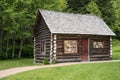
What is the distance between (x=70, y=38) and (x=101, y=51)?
4.22m

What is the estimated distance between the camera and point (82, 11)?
167 ft

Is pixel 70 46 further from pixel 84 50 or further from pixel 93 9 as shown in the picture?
pixel 93 9

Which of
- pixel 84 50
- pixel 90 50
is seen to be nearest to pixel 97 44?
pixel 90 50

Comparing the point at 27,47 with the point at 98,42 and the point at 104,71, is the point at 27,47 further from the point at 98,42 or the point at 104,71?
the point at 104,71

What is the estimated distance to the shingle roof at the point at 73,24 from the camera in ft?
84.8

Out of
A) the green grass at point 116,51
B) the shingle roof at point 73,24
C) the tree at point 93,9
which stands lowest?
the green grass at point 116,51

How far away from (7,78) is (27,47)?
85.0 ft

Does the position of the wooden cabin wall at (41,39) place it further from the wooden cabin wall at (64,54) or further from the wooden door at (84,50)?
the wooden door at (84,50)

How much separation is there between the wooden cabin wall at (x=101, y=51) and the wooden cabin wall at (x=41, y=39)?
15.1ft

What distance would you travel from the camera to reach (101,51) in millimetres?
28234

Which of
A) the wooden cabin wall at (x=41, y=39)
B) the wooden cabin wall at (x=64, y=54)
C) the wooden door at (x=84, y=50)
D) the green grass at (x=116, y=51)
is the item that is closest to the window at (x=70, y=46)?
the wooden cabin wall at (x=64, y=54)

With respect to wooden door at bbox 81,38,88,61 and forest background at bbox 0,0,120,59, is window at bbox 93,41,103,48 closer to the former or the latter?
wooden door at bbox 81,38,88,61

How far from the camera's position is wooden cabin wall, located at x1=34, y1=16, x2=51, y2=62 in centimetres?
2650

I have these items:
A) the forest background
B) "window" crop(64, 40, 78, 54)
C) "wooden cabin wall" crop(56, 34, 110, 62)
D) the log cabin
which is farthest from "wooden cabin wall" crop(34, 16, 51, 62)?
the forest background
